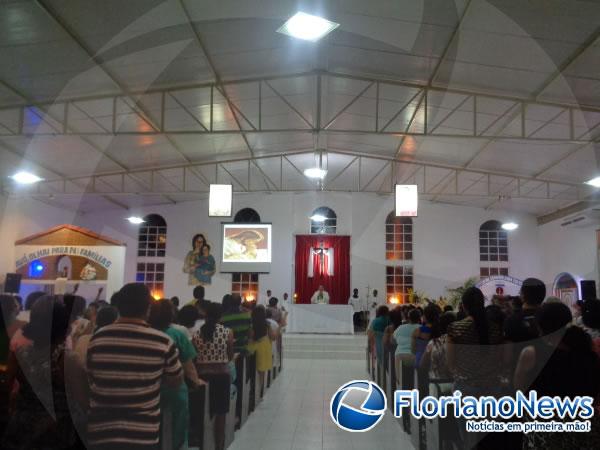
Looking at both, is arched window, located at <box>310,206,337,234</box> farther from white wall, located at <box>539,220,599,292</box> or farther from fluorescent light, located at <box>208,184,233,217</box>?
white wall, located at <box>539,220,599,292</box>

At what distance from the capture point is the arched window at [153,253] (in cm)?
1562

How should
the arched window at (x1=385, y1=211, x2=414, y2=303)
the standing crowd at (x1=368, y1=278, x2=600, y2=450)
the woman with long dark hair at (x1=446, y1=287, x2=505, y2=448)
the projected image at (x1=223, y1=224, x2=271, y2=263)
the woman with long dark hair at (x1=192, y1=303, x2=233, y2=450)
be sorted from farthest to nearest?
the arched window at (x1=385, y1=211, x2=414, y2=303), the projected image at (x1=223, y1=224, x2=271, y2=263), the woman with long dark hair at (x1=192, y1=303, x2=233, y2=450), the woman with long dark hair at (x1=446, y1=287, x2=505, y2=448), the standing crowd at (x1=368, y1=278, x2=600, y2=450)

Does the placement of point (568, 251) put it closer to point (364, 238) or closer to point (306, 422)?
point (364, 238)

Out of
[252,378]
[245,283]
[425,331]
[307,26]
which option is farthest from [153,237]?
[425,331]

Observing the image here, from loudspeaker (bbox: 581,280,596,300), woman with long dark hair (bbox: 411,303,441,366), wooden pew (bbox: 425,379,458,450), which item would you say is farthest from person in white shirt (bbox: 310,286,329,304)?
wooden pew (bbox: 425,379,458,450)

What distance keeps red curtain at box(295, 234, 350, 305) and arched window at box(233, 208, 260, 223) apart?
1.44 m

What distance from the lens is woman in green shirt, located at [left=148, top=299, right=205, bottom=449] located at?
2926 millimetres

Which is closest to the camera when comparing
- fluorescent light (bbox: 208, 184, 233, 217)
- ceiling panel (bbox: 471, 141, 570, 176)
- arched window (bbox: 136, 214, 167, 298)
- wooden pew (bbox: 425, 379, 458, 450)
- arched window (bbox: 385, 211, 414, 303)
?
wooden pew (bbox: 425, 379, 458, 450)

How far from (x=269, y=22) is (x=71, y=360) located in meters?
5.03

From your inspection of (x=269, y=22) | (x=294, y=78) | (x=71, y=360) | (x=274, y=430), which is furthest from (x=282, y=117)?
(x=71, y=360)

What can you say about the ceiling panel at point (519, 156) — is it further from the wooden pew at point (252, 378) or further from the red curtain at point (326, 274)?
the wooden pew at point (252, 378)

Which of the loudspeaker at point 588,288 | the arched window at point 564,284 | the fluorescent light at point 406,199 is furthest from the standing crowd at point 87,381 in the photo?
the arched window at point 564,284

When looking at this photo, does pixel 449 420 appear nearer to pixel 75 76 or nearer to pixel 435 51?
pixel 435 51

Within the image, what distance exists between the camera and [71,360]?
2262 millimetres
